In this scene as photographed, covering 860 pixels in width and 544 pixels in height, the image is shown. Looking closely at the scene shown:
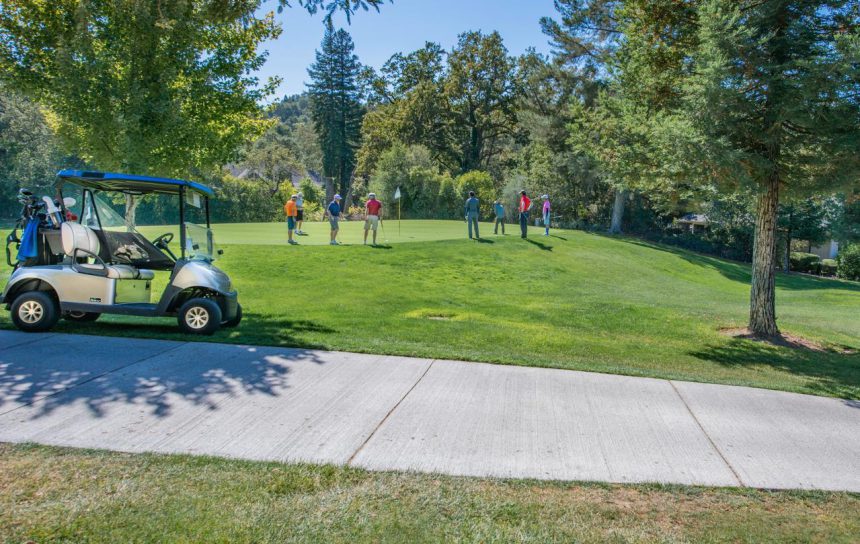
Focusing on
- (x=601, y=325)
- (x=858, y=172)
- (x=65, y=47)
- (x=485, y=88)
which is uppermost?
(x=485, y=88)

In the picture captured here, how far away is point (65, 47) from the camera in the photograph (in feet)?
38.8

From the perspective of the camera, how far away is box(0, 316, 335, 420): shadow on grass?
17.4 ft

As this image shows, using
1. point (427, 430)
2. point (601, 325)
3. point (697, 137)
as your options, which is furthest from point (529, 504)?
point (601, 325)

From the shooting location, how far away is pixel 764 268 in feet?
37.8

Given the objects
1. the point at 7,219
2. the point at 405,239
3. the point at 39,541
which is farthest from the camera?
the point at 7,219

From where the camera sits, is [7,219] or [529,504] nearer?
[529,504]

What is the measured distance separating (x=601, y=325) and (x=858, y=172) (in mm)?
4905

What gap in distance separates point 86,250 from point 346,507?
6.02 m

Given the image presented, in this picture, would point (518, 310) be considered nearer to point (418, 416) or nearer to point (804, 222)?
point (418, 416)

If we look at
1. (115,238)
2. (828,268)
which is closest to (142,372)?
(115,238)

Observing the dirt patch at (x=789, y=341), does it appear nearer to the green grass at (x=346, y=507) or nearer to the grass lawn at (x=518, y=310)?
the grass lawn at (x=518, y=310)

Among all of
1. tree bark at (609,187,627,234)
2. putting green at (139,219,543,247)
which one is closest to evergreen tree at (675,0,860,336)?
putting green at (139,219,543,247)

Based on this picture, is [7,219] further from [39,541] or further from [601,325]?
[39,541]

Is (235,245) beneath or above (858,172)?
beneath
